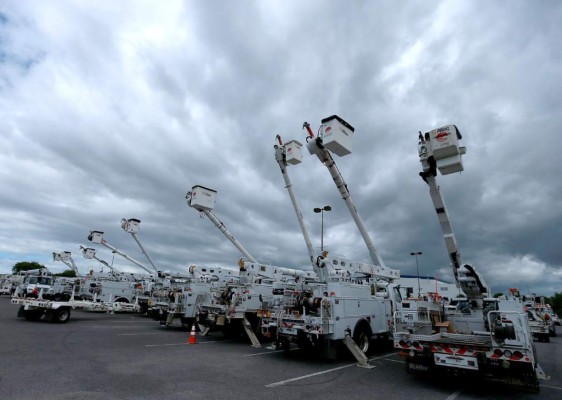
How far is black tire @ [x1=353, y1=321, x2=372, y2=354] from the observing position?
1108cm

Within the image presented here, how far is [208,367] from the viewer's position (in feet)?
28.5

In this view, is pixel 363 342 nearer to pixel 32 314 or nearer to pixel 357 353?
pixel 357 353

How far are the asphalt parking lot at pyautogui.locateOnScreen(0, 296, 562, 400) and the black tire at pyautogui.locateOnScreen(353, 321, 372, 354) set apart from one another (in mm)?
552

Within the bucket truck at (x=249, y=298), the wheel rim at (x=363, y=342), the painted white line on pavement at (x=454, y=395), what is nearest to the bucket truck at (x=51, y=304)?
the bucket truck at (x=249, y=298)

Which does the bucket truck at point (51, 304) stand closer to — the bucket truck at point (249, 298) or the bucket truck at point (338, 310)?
the bucket truck at point (249, 298)

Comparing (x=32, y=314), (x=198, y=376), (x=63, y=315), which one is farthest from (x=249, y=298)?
(x=32, y=314)

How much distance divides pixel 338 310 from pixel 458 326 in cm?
333

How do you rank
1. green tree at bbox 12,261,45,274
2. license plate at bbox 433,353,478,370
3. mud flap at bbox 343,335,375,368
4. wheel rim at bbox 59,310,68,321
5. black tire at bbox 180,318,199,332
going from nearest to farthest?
license plate at bbox 433,353,478,370
mud flap at bbox 343,335,375,368
wheel rim at bbox 59,310,68,321
black tire at bbox 180,318,199,332
green tree at bbox 12,261,45,274

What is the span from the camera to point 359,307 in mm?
11406

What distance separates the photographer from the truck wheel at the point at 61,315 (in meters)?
17.0

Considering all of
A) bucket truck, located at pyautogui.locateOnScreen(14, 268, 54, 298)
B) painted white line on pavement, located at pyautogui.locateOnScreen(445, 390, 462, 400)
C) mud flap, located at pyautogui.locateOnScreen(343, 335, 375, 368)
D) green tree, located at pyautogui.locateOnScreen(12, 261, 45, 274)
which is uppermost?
green tree, located at pyautogui.locateOnScreen(12, 261, 45, 274)

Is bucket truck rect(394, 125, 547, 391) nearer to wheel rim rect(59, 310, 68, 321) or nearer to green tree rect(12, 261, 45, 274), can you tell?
wheel rim rect(59, 310, 68, 321)

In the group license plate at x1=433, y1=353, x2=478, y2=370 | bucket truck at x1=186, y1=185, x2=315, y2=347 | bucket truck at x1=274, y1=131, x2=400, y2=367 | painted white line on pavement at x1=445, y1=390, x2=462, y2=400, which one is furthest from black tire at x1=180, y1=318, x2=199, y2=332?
painted white line on pavement at x1=445, y1=390, x2=462, y2=400

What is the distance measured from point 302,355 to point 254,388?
4.70m
